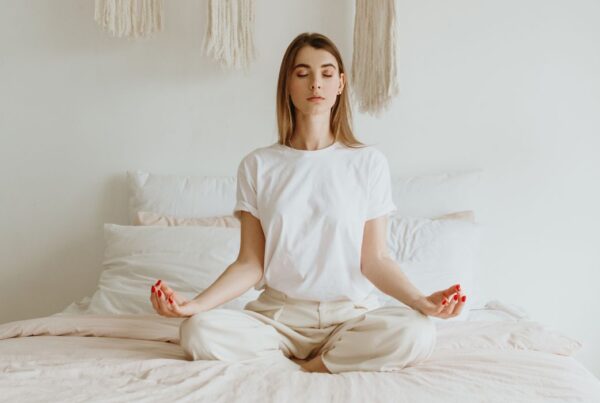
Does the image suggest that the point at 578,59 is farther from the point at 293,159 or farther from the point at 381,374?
the point at 381,374

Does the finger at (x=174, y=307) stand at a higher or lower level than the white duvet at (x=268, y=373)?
higher

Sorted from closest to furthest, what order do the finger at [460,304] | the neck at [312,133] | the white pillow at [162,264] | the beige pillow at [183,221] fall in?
the finger at [460,304]
the neck at [312,133]
the white pillow at [162,264]
the beige pillow at [183,221]

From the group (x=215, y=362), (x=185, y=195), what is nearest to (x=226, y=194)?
(x=185, y=195)

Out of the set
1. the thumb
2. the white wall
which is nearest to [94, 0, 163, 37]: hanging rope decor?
the white wall

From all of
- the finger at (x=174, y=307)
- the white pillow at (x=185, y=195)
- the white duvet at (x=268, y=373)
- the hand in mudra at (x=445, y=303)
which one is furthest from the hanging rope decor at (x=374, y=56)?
the finger at (x=174, y=307)

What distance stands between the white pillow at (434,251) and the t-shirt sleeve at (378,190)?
0.43m

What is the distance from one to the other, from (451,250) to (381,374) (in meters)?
0.85

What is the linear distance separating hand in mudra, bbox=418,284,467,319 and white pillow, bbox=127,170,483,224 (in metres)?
0.94

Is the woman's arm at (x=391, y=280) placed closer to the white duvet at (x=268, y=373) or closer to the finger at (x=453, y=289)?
the finger at (x=453, y=289)

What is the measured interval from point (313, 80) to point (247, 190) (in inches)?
12.0

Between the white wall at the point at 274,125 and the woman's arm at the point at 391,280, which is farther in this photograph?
the white wall at the point at 274,125

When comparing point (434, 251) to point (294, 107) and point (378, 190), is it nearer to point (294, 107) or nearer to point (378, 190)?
point (378, 190)

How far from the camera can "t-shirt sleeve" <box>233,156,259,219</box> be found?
1929mm

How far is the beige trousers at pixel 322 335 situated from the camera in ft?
5.34
